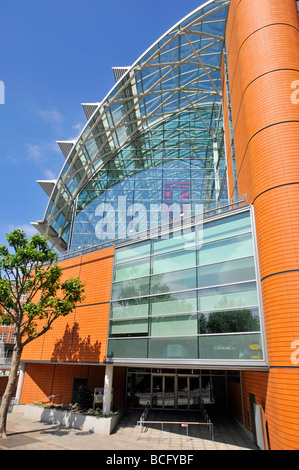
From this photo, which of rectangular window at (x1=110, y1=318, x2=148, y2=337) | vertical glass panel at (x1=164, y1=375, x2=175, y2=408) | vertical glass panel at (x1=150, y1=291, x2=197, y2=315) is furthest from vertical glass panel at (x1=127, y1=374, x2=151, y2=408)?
vertical glass panel at (x1=150, y1=291, x2=197, y2=315)

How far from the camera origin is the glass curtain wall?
11.1 meters

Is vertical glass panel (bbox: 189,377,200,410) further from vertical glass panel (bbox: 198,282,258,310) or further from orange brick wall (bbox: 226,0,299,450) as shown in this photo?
vertical glass panel (bbox: 198,282,258,310)

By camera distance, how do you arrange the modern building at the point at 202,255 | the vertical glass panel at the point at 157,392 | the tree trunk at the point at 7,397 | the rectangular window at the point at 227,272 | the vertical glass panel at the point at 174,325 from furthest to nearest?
the vertical glass panel at the point at 157,392, the tree trunk at the point at 7,397, the vertical glass panel at the point at 174,325, the rectangular window at the point at 227,272, the modern building at the point at 202,255

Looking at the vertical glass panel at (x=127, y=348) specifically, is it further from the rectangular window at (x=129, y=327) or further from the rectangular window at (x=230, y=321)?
the rectangular window at (x=230, y=321)

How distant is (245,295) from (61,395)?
1391 cm

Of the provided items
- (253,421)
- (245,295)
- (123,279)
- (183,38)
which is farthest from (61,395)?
A: (183,38)

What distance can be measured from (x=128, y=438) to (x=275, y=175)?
468 inches

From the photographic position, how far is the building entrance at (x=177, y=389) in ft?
61.9

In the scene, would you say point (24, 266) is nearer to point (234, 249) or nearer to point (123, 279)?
point (123, 279)

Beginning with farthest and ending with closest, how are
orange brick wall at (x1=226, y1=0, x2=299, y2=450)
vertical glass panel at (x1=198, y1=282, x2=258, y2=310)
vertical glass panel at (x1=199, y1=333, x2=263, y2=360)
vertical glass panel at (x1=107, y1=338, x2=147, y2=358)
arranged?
vertical glass panel at (x1=107, y1=338, x2=147, y2=358)
vertical glass panel at (x1=198, y1=282, x2=258, y2=310)
vertical glass panel at (x1=199, y1=333, x2=263, y2=360)
orange brick wall at (x1=226, y1=0, x2=299, y2=450)

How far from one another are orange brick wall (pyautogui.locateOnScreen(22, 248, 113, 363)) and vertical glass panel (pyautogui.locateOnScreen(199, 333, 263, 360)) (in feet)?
18.3

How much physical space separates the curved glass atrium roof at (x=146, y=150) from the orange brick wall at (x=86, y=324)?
7.31 m

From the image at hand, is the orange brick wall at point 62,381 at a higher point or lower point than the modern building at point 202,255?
lower

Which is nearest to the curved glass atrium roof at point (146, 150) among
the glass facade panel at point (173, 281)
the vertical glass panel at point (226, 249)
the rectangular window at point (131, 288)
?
the rectangular window at point (131, 288)
